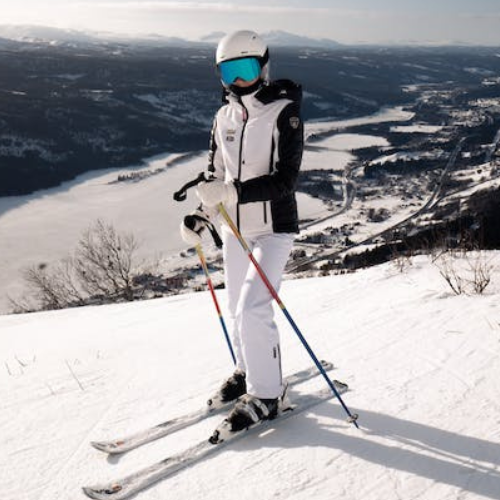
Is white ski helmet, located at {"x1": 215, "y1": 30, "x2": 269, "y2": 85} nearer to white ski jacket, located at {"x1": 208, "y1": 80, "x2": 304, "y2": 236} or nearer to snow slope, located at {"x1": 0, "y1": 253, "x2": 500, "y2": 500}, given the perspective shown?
white ski jacket, located at {"x1": 208, "y1": 80, "x2": 304, "y2": 236}

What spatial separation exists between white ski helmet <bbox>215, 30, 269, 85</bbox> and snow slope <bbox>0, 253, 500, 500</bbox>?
197cm

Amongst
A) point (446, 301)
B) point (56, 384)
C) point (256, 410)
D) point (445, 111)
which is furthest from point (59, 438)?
point (445, 111)

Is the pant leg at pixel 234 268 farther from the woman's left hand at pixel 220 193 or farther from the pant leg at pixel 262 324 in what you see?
the woman's left hand at pixel 220 193

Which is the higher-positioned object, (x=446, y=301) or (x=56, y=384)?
(x=446, y=301)

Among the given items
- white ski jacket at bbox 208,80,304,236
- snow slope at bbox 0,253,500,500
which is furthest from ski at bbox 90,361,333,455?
white ski jacket at bbox 208,80,304,236

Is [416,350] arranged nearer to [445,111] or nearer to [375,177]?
[375,177]

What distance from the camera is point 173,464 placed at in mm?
2502

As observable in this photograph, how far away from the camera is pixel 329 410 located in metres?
2.97

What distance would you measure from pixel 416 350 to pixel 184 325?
2.37 meters

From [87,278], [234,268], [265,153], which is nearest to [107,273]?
[87,278]

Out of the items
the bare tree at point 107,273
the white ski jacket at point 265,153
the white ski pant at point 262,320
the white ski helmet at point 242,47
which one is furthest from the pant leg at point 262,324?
the bare tree at point 107,273

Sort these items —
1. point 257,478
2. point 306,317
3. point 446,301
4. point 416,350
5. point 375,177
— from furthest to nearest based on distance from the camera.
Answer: point 375,177, point 306,317, point 446,301, point 416,350, point 257,478

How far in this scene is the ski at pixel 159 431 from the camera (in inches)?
106

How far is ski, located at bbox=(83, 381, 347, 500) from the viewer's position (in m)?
2.34
